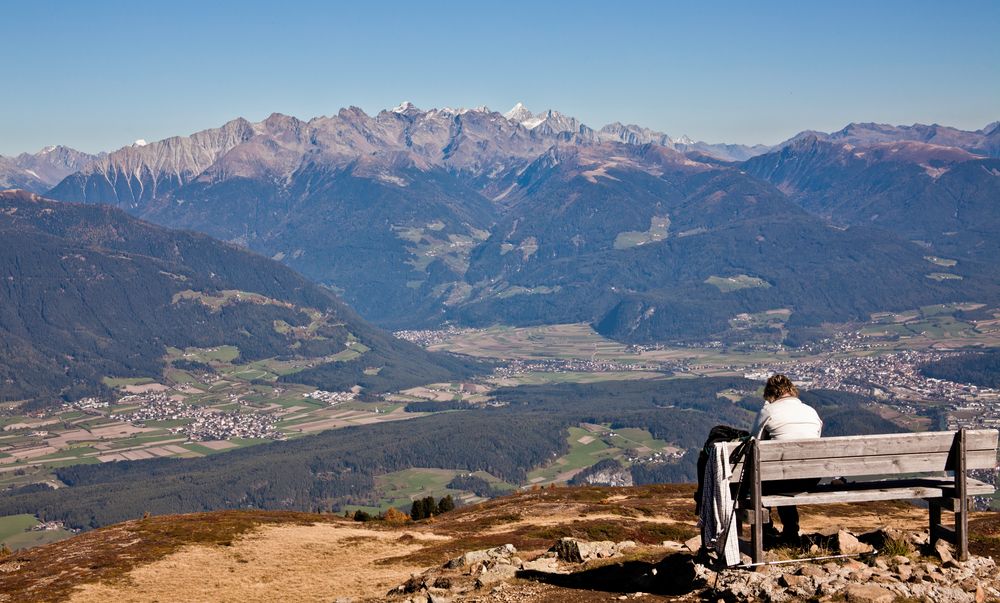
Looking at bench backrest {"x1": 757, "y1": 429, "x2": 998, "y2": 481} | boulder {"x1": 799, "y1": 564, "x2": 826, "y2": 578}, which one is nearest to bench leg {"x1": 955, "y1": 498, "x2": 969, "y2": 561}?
bench backrest {"x1": 757, "y1": 429, "x2": 998, "y2": 481}

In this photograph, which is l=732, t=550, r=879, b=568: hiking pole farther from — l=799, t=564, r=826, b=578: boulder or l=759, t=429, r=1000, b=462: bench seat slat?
l=759, t=429, r=1000, b=462: bench seat slat

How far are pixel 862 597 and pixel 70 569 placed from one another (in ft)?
86.0

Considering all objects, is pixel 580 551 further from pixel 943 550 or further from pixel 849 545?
pixel 943 550

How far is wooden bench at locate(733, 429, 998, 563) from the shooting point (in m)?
15.3

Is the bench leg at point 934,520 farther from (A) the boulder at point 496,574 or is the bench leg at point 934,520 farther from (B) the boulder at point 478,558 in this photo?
(B) the boulder at point 478,558

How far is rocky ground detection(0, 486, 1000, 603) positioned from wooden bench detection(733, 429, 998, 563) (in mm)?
1113

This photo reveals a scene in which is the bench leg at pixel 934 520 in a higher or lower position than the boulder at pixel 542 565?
higher

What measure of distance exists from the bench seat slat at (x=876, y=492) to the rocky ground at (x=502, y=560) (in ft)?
3.67

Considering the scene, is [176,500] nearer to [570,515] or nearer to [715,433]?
[570,515]

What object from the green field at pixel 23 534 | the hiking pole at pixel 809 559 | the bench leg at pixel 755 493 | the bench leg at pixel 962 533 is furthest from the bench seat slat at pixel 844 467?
the green field at pixel 23 534

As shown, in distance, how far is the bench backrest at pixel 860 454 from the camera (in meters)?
15.3

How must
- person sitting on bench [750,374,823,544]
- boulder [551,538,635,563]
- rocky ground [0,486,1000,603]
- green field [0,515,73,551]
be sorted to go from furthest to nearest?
green field [0,515,73,551], boulder [551,538,635,563], person sitting on bench [750,374,823,544], rocky ground [0,486,1000,603]

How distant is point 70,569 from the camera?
30859mm

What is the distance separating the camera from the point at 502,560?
74.8ft
